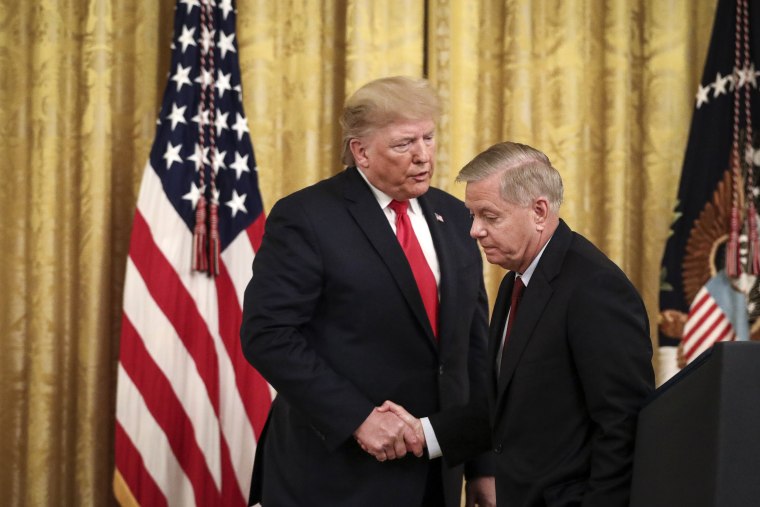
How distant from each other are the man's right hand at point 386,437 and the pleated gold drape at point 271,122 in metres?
2.00

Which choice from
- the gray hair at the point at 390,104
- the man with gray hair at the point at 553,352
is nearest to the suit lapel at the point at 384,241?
the gray hair at the point at 390,104

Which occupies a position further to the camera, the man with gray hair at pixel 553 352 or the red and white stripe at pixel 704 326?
the red and white stripe at pixel 704 326

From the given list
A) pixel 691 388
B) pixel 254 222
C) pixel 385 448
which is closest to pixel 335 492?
pixel 385 448

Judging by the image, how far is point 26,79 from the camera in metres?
4.55

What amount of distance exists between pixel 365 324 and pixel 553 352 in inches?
33.4

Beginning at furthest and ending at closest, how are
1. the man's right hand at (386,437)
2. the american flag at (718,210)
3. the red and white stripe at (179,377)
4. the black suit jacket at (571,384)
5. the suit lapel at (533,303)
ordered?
the american flag at (718,210) → the red and white stripe at (179,377) → the man's right hand at (386,437) → the suit lapel at (533,303) → the black suit jacket at (571,384)

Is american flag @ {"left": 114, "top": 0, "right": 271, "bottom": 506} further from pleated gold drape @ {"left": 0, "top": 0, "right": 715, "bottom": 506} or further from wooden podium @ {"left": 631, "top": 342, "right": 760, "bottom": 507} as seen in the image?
wooden podium @ {"left": 631, "top": 342, "right": 760, "bottom": 507}

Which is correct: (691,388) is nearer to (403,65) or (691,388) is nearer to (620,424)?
(620,424)

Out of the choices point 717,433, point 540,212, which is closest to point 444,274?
point 540,212

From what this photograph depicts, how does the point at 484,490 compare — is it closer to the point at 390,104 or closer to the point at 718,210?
the point at 390,104

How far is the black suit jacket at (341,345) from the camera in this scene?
2.76 m

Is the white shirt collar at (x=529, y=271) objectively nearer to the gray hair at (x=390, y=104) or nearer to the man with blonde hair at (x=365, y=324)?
the man with blonde hair at (x=365, y=324)

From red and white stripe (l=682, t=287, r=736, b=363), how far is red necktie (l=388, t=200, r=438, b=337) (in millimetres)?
1837

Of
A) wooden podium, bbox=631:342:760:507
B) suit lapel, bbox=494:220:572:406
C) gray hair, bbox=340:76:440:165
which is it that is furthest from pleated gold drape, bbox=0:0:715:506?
wooden podium, bbox=631:342:760:507
